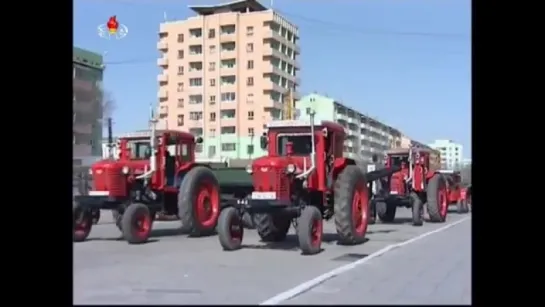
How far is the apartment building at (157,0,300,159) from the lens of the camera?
3.22 metres

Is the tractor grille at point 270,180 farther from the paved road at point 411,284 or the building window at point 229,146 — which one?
the building window at point 229,146

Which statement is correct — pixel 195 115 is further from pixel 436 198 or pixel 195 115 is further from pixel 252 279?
pixel 436 198

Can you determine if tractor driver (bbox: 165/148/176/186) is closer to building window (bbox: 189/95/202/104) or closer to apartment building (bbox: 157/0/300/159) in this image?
apartment building (bbox: 157/0/300/159)

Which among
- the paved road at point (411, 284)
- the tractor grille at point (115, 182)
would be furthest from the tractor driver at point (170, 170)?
the paved road at point (411, 284)

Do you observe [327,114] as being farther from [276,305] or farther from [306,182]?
[276,305]

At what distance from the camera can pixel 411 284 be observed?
288 cm

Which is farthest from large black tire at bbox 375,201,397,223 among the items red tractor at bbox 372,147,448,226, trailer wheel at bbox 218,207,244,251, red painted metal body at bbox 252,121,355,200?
trailer wheel at bbox 218,207,244,251

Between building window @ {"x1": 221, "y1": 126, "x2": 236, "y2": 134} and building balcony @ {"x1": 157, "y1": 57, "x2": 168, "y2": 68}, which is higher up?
building balcony @ {"x1": 157, "y1": 57, "x2": 168, "y2": 68}

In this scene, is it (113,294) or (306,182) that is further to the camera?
(306,182)

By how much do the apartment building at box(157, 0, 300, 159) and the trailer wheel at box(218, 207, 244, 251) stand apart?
266 centimetres

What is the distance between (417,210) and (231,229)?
444 cm
